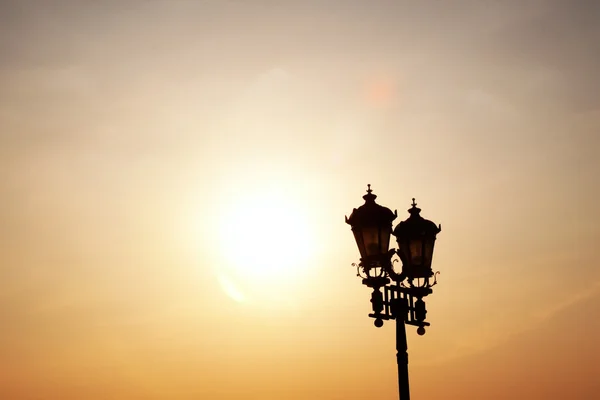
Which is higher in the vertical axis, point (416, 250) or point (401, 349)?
point (416, 250)

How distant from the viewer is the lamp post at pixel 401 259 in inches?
559

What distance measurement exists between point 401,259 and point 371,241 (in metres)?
0.78

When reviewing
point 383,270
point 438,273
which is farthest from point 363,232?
point 438,273

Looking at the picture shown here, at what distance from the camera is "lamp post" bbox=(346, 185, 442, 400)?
46.6 ft

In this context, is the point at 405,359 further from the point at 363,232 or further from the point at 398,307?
the point at 363,232

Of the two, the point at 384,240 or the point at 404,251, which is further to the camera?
the point at 404,251

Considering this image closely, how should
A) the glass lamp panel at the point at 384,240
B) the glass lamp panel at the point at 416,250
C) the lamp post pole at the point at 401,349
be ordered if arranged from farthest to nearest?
1. the glass lamp panel at the point at 416,250
2. the glass lamp panel at the point at 384,240
3. the lamp post pole at the point at 401,349

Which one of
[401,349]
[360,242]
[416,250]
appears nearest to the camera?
[401,349]

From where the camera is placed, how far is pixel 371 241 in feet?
46.6

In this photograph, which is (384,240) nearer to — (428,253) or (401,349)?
(428,253)

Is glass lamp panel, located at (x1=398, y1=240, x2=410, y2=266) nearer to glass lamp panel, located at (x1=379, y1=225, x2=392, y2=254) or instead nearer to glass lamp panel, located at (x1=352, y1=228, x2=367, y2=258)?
glass lamp panel, located at (x1=379, y1=225, x2=392, y2=254)

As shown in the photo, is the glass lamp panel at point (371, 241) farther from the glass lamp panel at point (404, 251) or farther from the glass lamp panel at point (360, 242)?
the glass lamp panel at point (404, 251)

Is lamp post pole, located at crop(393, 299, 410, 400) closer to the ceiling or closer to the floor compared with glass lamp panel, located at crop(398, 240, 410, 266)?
closer to the floor

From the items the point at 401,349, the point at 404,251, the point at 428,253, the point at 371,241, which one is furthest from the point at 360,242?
the point at 401,349
